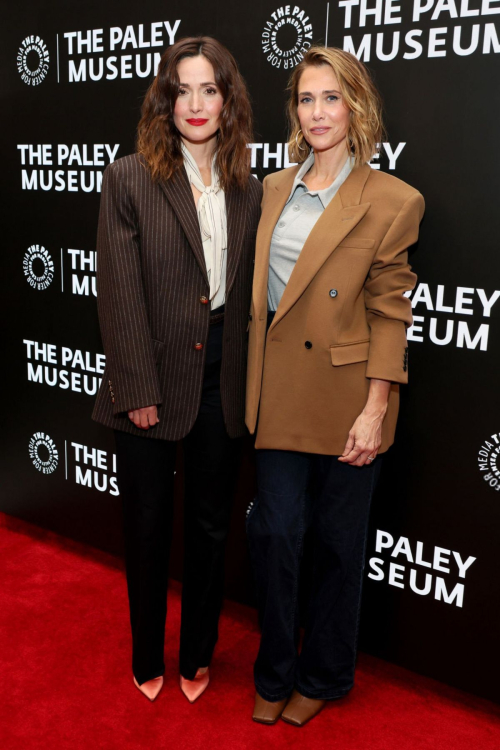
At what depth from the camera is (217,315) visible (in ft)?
6.30

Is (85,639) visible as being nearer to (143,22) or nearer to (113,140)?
(113,140)

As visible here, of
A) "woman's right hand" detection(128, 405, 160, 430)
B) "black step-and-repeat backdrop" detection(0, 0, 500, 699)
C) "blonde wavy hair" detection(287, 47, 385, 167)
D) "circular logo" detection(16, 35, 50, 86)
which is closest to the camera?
"blonde wavy hair" detection(287, 47, 385, 167)

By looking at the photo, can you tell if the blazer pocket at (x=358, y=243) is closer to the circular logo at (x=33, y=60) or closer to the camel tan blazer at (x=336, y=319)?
the camel tan blazer at (x=336, y=319)

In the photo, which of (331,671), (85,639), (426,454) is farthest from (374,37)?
(85,639)

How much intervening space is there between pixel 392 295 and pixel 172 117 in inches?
28.2

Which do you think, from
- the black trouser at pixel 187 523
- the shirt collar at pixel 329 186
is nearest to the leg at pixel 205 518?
the black trouser at pixel 187 523

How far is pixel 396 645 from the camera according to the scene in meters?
2.39

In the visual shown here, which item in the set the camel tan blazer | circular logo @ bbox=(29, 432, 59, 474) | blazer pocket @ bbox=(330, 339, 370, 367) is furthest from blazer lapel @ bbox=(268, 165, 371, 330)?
circular logo @ bbox=(29, 432, 59, 474)

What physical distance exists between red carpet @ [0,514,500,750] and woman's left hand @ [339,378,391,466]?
84 centimetres

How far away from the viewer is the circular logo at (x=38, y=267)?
303 cm

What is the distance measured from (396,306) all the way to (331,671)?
107 centimetres

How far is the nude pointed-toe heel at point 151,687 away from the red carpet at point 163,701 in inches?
0.9

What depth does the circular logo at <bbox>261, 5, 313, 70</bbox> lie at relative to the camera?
2.22 meters

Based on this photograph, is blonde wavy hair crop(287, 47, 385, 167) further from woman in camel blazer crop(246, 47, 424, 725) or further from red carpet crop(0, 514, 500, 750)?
red carpet crop(0, 514, 500, 750)
